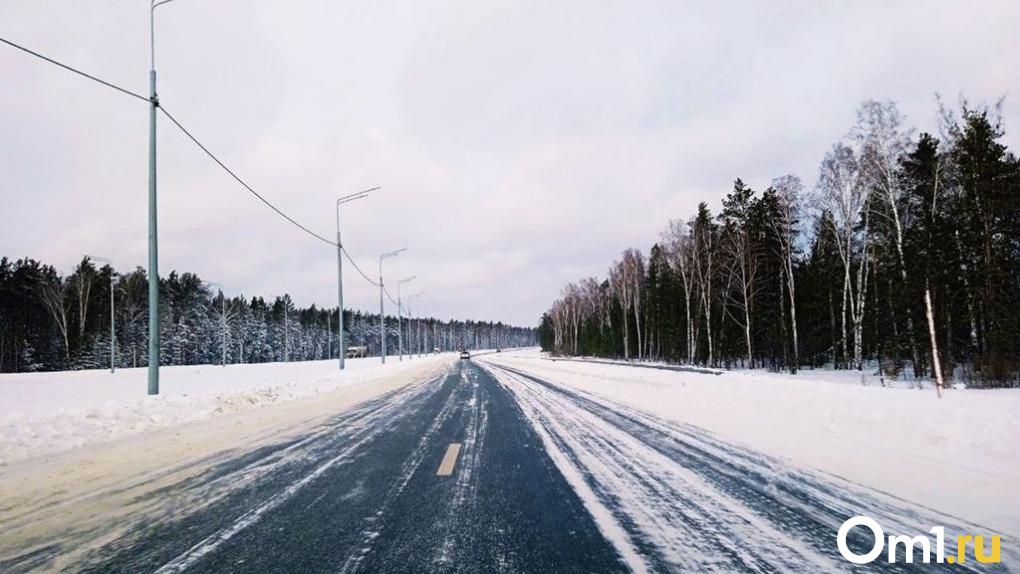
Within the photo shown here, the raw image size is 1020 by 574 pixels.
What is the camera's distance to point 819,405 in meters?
10.1

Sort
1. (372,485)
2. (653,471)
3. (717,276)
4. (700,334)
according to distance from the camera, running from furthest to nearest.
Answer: (700,334) < (717,276) < (653,471) < (372,485)

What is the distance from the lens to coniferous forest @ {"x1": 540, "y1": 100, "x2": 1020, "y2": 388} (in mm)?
20969

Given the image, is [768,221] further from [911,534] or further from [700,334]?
[911,534]

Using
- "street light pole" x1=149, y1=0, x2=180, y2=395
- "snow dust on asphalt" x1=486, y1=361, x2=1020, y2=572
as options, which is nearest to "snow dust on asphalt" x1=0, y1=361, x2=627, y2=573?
"snow dust on asphalt" x1=486, y1=361, x2=1020, y2=572

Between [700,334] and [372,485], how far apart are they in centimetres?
4696

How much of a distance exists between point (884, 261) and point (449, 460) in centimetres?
3313

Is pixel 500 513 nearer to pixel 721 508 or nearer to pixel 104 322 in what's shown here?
pixel 721 508

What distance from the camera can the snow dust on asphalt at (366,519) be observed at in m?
3.13

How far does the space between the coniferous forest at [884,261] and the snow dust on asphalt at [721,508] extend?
776 cm

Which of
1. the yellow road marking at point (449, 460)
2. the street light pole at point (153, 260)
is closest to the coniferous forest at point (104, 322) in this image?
the street light pole at point (153, 260)

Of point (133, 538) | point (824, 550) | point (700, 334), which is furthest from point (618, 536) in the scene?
point (700, 334)

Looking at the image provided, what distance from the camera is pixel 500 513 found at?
13.4ft

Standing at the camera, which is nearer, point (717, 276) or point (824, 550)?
point (824, 550)

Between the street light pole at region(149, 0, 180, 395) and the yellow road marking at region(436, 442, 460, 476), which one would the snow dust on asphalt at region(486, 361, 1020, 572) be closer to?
the yellow road marking at region(436, 442, 460, 476)
